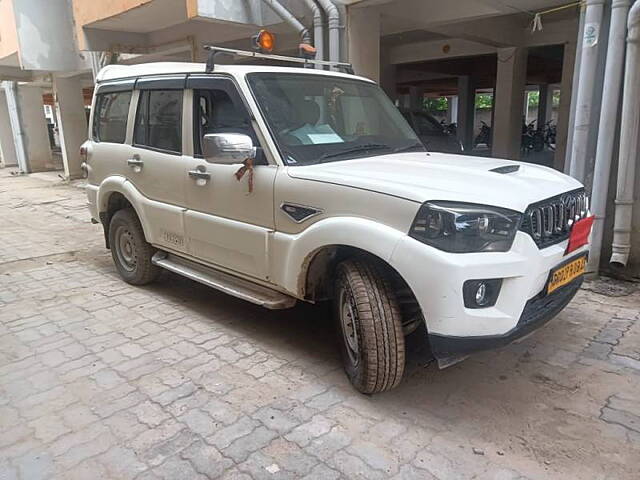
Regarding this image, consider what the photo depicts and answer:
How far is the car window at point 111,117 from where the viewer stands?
15.1 ft

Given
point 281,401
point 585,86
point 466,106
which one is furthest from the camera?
point 466,106

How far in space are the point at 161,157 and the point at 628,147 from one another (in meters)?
4.05

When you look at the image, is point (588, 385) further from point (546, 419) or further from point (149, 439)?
point (149, 439)

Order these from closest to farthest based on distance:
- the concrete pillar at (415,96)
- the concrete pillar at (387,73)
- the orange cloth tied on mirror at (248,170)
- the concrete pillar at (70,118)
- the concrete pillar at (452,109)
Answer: the orange cloth tied on mirror at (248,170), the concrete pillar at (387,73), the concrete pillar at (70,118), the concrete pillar at (415,96), the concrete pillar at (452,109)

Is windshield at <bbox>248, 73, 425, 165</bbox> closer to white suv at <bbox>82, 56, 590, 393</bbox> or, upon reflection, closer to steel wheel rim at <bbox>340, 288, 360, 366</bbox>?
white suv at <bbox>82, 56, 590, 393</bbox>

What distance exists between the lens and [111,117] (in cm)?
479

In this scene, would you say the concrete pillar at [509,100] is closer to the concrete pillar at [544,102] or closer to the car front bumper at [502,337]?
the car front bumper at [502,337]

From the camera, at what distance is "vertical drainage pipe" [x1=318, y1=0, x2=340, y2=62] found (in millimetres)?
5973

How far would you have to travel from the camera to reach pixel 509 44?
10.3m

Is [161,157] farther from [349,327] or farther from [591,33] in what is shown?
[591,33]

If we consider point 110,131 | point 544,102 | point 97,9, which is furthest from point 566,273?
point 544,102

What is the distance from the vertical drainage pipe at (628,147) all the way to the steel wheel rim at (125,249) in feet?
14.8

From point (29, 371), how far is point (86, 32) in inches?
281

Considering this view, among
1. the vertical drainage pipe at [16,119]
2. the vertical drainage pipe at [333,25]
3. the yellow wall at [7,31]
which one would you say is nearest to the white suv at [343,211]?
the vertical drainage pipe at [333,25]
